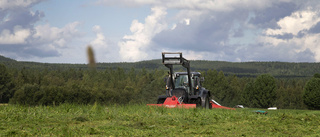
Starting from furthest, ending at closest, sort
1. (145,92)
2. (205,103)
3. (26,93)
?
(145,92) → (26,93) → (205,103)

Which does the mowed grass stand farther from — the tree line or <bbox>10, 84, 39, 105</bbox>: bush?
<bbox>10, 84, 39, 105</bbox>: bush

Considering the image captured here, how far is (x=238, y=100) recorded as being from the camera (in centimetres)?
10625

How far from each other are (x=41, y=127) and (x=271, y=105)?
9134cm

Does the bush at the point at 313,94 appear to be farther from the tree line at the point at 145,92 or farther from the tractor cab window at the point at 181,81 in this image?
the tractor cab window at the point at 181,81

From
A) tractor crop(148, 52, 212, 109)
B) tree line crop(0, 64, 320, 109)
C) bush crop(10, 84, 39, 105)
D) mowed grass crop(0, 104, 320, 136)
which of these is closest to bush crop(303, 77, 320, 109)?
tree line crop(0, 64, 320, 109)

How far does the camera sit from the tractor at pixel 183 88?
19.0 metres

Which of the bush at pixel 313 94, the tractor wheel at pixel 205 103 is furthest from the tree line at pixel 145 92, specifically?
the tractor wheel at pixel 205 103

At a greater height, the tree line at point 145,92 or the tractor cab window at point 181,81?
the tractor cab window at point 181,81

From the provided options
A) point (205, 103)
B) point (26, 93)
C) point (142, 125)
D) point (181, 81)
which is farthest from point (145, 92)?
point (142, 125)

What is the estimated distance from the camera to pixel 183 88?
2078 centimetres

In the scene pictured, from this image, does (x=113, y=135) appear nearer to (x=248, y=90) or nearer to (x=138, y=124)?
(x=138, y=124)

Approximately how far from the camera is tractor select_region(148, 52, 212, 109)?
62.2 ft

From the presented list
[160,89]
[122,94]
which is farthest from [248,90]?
[122,94]

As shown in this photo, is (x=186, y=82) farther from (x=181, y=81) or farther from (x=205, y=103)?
(x=205, y=103)
